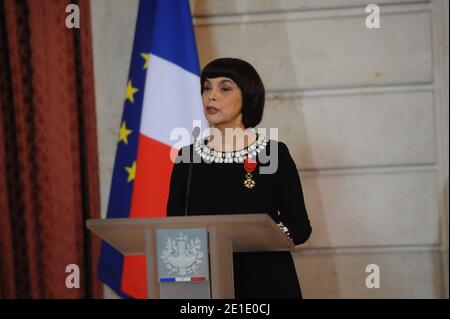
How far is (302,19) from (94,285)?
183cm

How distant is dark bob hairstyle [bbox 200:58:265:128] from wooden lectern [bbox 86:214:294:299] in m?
0.58

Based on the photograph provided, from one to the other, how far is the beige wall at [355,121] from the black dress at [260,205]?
127cm

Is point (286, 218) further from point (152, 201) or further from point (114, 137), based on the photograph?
point (114, 137)

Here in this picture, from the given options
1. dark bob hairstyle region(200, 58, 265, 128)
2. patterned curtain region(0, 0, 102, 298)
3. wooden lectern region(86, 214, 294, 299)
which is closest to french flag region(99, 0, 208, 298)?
patterned curtain region(0, 0, 102, 298)

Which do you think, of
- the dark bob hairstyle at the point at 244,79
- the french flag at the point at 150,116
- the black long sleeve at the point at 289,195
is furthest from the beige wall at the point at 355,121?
the black long sleeve at the point at 289,195

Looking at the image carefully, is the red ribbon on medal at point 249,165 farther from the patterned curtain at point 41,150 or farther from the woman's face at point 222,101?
the patterned curtain at point 41,150

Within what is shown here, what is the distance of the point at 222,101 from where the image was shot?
2.46 meters

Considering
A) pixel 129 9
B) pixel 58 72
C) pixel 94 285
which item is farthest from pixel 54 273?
pixel 129 9

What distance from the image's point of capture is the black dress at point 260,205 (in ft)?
7.72

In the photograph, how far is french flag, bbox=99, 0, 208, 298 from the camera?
343 centimetres

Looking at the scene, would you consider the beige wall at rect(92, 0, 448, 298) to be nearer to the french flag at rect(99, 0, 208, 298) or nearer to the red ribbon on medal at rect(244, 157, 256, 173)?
the french flag at rect(99, 0, 208, 298)

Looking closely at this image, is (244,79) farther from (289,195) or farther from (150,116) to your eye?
(150,116)

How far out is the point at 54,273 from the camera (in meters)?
3.59
